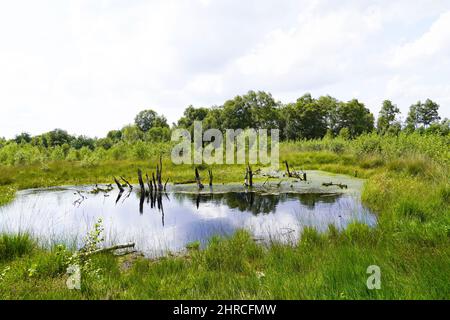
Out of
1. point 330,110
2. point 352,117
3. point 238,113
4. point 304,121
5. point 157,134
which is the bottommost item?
point 157,134

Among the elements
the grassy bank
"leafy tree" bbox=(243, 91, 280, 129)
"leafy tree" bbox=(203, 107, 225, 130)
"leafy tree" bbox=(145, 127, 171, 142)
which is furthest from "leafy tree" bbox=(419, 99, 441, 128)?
the grassy bank

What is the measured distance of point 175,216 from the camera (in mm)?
8758

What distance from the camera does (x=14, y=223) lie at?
26.6 feet

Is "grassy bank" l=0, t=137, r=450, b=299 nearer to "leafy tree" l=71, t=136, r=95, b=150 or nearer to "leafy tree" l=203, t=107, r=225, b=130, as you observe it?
"leafy tree" l=203, t=107, r=225, b=130

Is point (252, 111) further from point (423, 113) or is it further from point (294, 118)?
point (423, 113)

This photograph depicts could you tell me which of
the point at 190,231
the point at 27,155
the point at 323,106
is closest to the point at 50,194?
the point at 190,231

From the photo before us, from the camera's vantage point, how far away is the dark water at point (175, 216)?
22.0ft

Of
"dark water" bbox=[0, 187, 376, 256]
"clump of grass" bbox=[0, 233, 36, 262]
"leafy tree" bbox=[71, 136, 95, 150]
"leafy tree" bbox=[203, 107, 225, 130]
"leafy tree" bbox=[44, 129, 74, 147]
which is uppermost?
"leafy tree" bbox=[203, 107, 225, 130]

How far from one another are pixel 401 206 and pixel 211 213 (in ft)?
16.4

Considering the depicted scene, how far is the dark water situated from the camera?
6707 millimetres

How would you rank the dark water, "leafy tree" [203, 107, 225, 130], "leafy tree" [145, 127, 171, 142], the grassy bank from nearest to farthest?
1. the grassy bank
2. the dark water
3. "leafy tree" [145, 127, 171, 142]
4. "leafy tree" [203, 107, 225, 130]

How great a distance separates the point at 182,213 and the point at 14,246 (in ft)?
14.8

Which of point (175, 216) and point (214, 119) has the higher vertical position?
point (214, 119)

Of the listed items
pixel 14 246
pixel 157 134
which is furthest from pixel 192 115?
pixel 14 246
